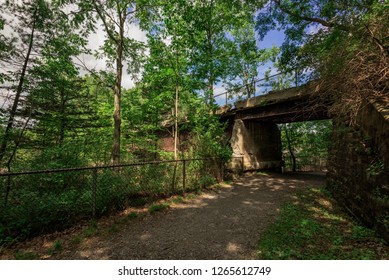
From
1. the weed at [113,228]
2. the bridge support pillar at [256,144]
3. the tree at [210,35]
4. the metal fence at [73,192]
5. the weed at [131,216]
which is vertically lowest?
the weed at [113,228]

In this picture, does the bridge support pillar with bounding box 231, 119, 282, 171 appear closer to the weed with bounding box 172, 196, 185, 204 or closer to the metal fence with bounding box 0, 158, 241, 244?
the metal fence with bounding box 0, 158, 241, 244

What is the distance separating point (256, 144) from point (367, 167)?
8632mm

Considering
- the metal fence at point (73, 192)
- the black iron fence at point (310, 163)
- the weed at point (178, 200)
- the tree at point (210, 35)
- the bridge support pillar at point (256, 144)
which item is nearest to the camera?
the metal fence at point (73, 192)

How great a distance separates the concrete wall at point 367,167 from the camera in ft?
10.9

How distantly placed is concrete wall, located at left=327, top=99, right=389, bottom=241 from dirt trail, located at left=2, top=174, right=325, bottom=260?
184 cm

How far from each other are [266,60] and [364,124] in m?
20.9

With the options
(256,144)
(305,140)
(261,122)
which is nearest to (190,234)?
(256,144)

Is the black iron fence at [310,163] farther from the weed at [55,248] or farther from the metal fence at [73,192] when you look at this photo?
the weed at [55,248]

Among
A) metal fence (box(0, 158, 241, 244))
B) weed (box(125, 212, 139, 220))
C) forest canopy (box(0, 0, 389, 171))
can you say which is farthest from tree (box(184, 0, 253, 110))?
weed (box(125, 212, 139, 220))

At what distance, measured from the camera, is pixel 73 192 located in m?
4.31

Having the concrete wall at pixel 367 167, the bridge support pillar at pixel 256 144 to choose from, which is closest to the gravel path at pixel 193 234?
the concrete wall at pixel 367 167

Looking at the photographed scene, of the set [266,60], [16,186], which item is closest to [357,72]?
[16,186]

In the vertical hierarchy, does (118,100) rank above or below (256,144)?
above

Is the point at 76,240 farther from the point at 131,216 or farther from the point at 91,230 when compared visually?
the point at 131,216
